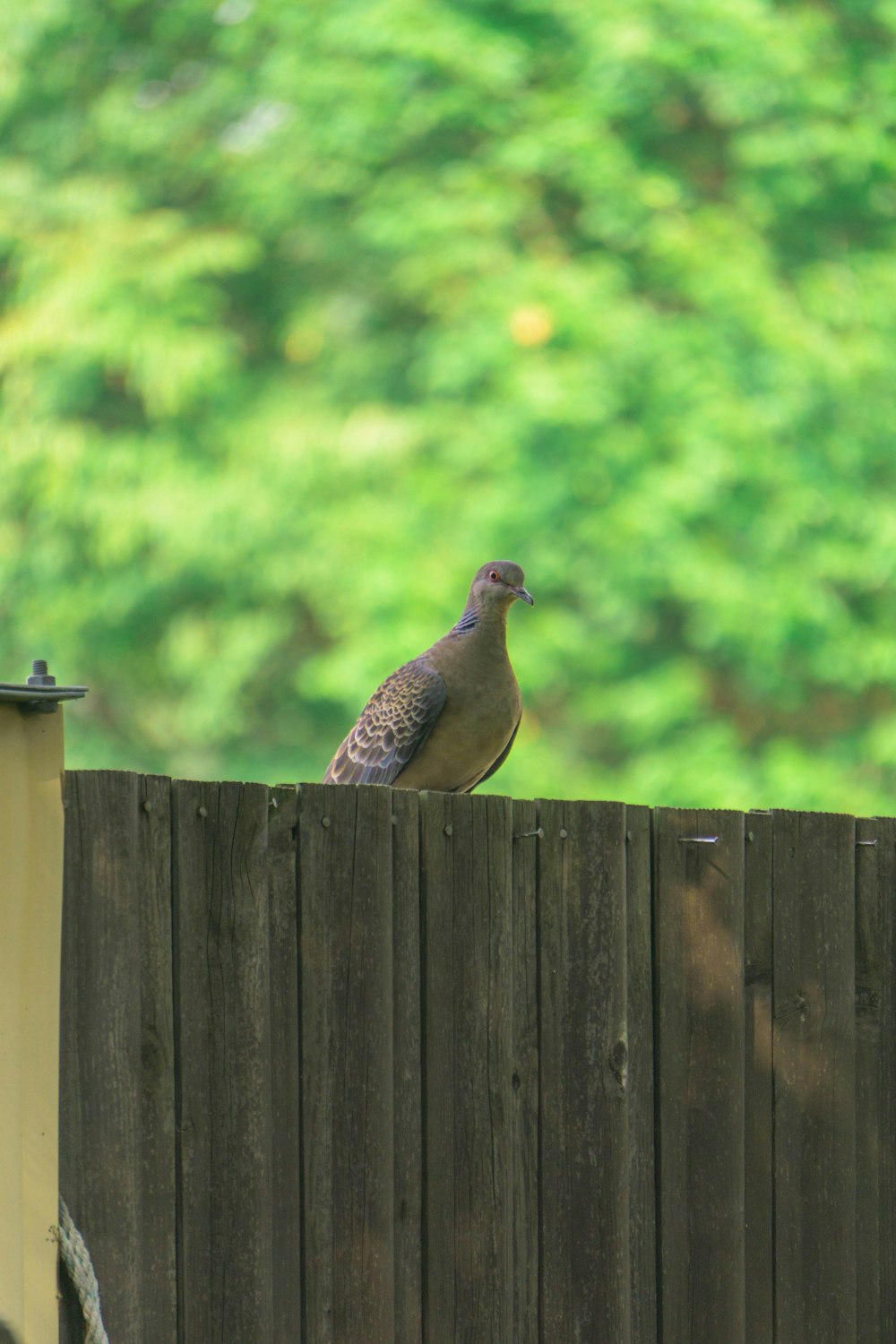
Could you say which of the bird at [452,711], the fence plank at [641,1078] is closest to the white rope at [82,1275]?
the fence plank at [641,1078]

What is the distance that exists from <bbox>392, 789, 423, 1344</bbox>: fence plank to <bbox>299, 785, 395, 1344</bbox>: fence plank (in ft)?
0.10

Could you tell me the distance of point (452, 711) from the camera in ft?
16.5

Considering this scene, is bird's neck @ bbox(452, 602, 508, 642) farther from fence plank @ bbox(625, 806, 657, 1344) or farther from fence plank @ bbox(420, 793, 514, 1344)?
fence plank @ bbox(420, 793, 514, 1344)

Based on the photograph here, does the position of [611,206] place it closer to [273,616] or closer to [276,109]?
[276,109]

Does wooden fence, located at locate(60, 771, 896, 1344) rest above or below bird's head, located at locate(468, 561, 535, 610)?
below

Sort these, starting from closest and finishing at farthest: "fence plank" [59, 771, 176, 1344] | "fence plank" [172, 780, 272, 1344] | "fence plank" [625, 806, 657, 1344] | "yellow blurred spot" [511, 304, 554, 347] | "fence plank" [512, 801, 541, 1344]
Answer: "fence plank" [59, 771, 176, 1344] < "fence plank" [172, 780, 272, 1344] < "fence plank" [512, 801, 541, 1344] < "fence plank" [625, 806, 657, 1344] < "yellow blurred spot" [511, 304, 554, 347]

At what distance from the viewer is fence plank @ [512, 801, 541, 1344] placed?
3.07 metres

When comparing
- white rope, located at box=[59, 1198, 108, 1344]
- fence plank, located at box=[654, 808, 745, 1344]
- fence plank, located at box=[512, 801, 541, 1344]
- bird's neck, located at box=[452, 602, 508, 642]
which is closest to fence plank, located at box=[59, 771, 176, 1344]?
white rope, located at box=[59, 1198, 108, 1344]

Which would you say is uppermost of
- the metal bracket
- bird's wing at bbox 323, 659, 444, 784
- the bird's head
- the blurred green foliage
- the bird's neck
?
the blurred green foliage

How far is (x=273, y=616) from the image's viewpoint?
43.0 feet

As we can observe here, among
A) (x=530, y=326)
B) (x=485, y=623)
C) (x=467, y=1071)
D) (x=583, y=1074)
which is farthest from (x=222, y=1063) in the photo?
(x=530, y=326)

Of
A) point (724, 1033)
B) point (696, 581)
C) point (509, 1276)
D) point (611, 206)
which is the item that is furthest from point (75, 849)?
point (611, 206)

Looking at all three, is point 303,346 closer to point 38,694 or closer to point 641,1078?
point 641,1078

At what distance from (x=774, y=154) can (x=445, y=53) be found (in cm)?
239
